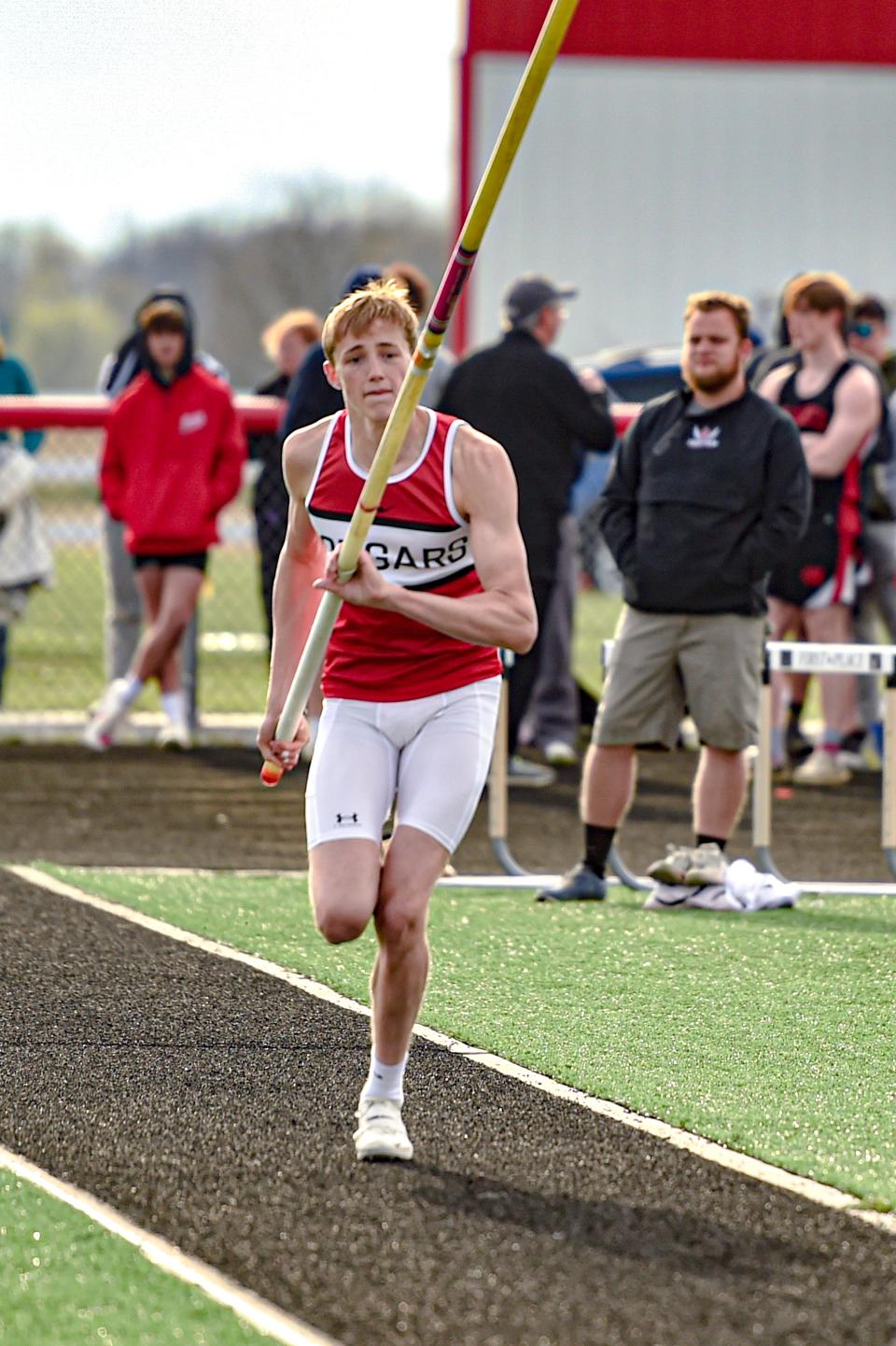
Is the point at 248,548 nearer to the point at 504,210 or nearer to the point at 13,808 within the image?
the point at 504,210

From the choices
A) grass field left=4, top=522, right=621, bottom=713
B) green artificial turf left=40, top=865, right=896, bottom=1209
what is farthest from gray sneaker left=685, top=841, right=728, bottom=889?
grass field left=4, top=522, right=621, bottom=713

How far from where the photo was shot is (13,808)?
10664mm

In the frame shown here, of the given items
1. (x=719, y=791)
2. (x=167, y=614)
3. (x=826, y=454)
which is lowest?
(x=719, y=791)

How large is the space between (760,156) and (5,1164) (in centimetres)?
1562

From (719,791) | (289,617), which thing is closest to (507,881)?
(719,791)

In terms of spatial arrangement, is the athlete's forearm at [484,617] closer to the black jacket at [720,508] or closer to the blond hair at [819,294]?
the black jacket at [720,508]

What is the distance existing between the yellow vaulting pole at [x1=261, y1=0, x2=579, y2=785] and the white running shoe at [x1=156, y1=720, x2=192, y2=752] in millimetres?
7514

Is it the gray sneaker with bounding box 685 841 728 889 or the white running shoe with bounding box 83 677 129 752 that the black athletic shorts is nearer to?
the white running shoe with bounding box 83 677 129 752

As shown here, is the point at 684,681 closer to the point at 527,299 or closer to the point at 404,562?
the point at 527,299

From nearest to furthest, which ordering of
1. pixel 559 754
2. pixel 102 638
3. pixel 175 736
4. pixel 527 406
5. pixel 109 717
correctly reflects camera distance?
pixel 527 406
pixel 109 717
pixel 559 754
pixel 175 736
pixel 102 638

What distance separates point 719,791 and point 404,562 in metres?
3.39

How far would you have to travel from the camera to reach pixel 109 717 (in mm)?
11820

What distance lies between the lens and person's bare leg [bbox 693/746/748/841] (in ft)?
26.6

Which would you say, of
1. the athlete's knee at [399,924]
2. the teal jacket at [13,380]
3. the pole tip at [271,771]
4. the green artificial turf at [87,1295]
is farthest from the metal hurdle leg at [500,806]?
the teal jacket at [13,380]
